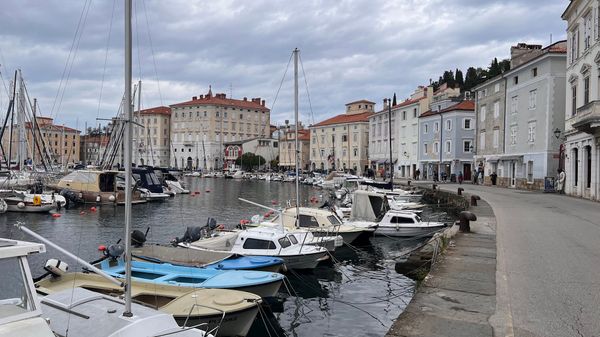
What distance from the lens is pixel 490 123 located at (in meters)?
57.1

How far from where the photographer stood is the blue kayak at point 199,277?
40.7ft

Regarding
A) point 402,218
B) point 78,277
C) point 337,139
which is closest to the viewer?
point 78,277

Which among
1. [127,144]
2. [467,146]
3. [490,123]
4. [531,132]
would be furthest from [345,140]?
[127,144]

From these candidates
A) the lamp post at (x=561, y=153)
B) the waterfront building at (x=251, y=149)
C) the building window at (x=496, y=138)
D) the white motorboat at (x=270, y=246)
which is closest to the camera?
the white motorboat at (x=270, y=246)

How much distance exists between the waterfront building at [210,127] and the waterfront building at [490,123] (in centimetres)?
8960

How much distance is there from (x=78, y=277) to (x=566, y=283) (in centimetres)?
1129

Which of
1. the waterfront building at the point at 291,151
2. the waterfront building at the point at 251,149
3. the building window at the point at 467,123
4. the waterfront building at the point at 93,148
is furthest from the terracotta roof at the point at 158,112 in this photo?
the building window at the point at 467,123

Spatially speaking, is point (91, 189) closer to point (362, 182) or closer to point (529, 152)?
point (362, 182)

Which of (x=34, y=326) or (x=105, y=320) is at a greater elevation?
(x=34, y=326)

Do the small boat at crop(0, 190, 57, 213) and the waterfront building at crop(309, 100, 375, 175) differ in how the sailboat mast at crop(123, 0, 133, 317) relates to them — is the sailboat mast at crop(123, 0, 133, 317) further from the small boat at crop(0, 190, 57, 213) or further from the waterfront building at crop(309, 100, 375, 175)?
the waterfront building at crop(309, 100, 375, 175)

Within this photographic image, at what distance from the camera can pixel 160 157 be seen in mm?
156000

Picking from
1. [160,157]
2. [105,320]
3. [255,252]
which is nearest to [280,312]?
[255,252]

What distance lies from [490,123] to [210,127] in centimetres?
10049

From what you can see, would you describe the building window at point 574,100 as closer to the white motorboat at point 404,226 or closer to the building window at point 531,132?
the building window at point 531,132
